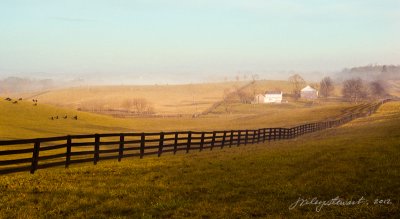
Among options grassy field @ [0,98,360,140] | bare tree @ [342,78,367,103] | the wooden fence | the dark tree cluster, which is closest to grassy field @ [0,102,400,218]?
the wooden fence

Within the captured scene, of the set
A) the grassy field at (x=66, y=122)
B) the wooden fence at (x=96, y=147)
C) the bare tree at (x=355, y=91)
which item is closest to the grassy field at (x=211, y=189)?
the wooden fence at (x=96, y=147)

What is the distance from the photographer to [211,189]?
44.4ft

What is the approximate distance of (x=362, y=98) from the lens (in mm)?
185875

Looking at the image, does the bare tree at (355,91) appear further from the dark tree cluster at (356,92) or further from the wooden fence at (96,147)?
the wooden fence at (96,147)

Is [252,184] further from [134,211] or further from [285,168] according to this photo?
[134,211]

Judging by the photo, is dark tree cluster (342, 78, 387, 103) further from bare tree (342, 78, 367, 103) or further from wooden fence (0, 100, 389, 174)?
wooden fence (0, 100, 389, 174)

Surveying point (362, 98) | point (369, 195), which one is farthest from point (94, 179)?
point (362, 98)

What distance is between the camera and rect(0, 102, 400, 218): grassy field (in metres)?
10.8

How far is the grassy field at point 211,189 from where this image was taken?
1083 cm

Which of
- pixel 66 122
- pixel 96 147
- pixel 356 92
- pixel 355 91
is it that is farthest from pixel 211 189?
pixel 355 91

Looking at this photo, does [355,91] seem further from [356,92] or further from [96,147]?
[96,147]

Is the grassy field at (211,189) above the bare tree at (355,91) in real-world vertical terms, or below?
below

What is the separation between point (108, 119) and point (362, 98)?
130652mm

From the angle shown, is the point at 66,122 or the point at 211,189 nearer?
the point at 211,189
